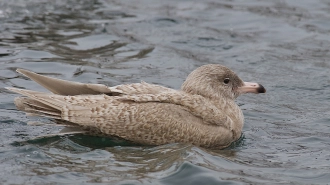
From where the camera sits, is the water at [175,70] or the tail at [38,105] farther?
the tail at [38,105]

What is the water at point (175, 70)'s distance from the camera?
793 cm

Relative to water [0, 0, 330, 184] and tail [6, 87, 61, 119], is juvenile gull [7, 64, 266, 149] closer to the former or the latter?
tail [6, 87, 61, 119]

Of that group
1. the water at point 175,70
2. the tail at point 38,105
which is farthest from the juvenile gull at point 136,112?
the water at point 175,70

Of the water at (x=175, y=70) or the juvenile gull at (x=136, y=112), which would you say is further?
the juvenile gull at (x=136, y=112)

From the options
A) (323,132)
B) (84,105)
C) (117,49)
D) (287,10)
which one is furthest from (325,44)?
(84,105)

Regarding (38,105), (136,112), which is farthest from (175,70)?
(38,105)

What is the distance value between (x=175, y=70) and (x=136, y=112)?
→ 4.51 meters

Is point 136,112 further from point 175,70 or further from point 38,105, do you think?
point 175,70

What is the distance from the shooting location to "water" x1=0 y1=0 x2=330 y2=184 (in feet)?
26.0

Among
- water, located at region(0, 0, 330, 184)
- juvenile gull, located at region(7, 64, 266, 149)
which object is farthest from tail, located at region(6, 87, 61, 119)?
water, located at region(0, 0, 330, 184)

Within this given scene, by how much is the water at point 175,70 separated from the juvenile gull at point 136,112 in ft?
0.54

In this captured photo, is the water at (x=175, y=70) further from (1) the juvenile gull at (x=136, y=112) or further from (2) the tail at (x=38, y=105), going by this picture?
(2) the tail at (x=38, y=105)

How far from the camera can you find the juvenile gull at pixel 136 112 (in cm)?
856

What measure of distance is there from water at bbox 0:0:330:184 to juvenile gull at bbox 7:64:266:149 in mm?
164
